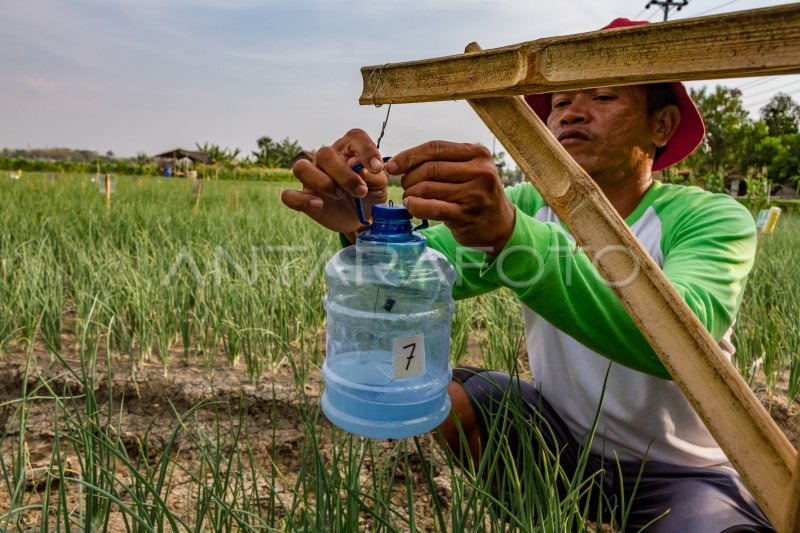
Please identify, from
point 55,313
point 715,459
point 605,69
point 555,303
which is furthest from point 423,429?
point 55,313

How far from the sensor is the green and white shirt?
86 cm

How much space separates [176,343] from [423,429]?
6.18ft

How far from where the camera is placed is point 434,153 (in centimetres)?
75

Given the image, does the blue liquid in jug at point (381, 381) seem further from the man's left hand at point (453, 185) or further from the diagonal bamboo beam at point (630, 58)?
the diagonal bamboo beam at point (630, 58)

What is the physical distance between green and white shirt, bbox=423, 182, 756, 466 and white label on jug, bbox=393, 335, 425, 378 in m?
0.17

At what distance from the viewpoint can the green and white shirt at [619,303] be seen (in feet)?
2.83

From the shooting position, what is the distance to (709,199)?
1.23 meters

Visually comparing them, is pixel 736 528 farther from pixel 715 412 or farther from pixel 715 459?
pixel 715 412

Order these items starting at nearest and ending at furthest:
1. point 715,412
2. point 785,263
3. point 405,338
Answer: point 715,412
point 405,338
point 785,263

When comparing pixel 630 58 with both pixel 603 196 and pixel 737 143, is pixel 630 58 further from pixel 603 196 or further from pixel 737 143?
pixel 737 143

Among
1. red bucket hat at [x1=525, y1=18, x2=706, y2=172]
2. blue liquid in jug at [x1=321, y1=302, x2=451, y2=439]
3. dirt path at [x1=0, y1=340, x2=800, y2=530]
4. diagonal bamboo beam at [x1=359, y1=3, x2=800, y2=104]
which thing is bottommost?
dirt path at [x1=0, y1=340, x2=800, y2=530]

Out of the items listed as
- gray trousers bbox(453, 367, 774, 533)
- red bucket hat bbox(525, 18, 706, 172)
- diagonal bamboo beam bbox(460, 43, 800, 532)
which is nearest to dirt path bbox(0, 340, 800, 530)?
gray trousers bbox(453, 367, 774, 533)

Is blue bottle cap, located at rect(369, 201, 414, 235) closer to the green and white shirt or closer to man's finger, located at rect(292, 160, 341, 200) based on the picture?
the green and white shirt

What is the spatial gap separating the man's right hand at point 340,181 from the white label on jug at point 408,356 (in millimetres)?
298
